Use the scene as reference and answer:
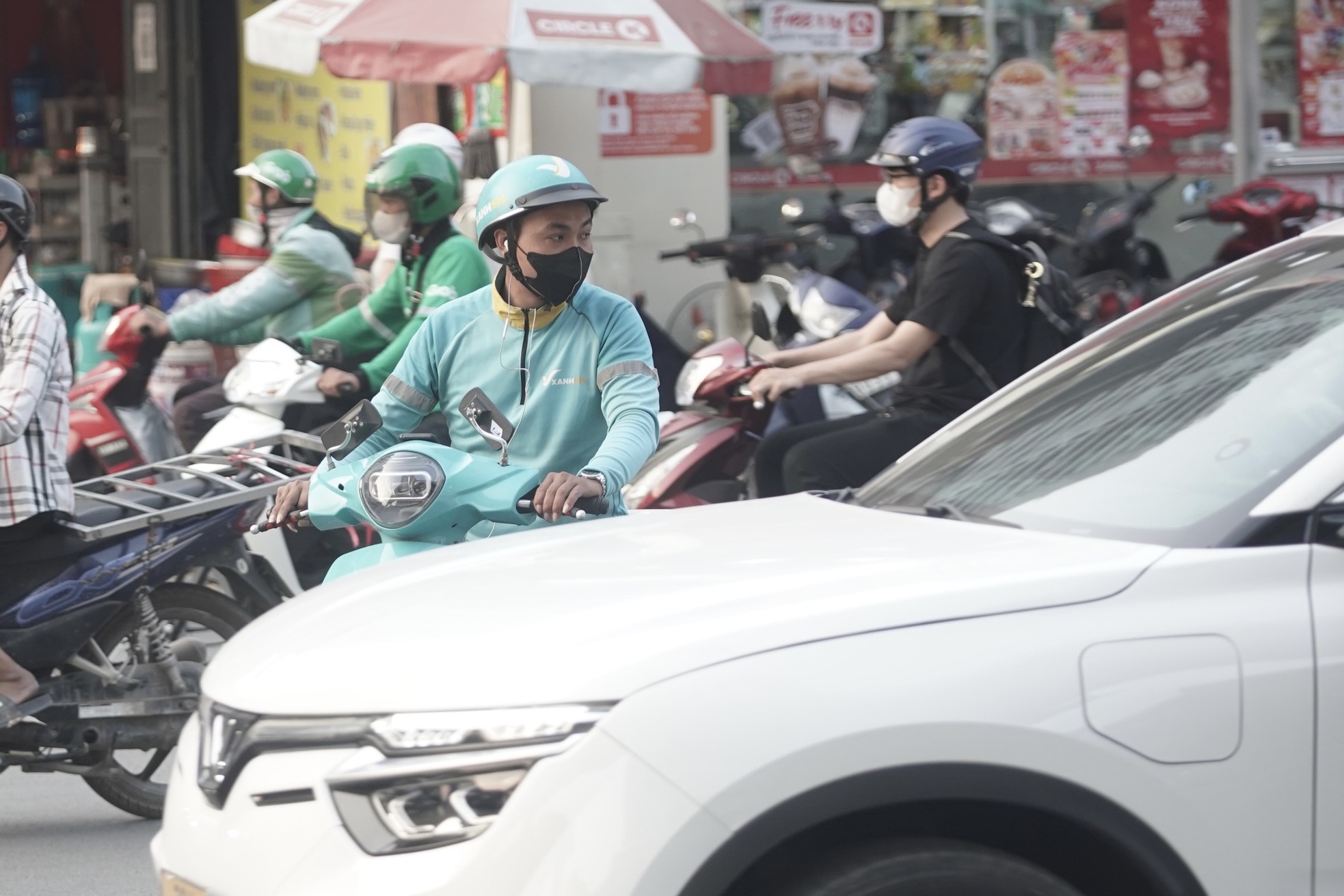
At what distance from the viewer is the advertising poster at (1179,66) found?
35.7 ft

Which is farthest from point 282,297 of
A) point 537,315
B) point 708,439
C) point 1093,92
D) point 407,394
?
point 1093,92

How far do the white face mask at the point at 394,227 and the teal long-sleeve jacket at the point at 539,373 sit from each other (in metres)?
2.30

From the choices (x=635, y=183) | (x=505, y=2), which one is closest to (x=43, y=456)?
(x=505, y=2)

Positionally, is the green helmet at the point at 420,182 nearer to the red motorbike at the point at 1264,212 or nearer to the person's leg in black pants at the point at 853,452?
the person's leg in black pants at the point at 853,452

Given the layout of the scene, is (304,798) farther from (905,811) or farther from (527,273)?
(527,273)

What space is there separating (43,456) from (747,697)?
3021 mm

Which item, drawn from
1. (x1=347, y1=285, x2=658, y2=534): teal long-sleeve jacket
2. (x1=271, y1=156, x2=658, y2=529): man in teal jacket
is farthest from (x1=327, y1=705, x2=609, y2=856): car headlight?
(x1=347, y1=285, x2=658, y2=534): teal long-sleeve jacket

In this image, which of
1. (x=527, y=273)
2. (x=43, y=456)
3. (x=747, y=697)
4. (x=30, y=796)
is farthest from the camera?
(x=30, y=796)

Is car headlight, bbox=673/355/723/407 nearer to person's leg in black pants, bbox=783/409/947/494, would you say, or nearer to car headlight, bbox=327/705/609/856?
person's leg in black pants, bbox=783/409/947/494

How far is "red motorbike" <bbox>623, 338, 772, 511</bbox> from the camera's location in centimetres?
630

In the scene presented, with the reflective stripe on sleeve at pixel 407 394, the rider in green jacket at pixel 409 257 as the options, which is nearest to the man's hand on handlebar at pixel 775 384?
the rider in green jacket at pixel 409 257

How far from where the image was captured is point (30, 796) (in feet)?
17.9

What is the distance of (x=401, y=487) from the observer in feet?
11.6

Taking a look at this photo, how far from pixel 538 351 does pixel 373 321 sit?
2.64 m
